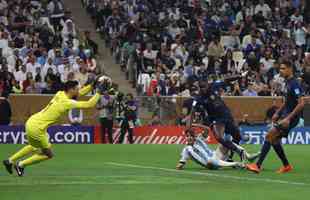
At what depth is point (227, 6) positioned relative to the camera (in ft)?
140

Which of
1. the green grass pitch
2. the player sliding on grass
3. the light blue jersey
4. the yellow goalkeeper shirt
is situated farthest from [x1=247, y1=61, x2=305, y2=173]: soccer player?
the yellow goalkeeper shirt

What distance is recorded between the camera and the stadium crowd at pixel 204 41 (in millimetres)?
37406

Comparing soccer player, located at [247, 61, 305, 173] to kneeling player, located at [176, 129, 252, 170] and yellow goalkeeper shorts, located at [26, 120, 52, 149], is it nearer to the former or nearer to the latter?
kneeling player, located at [176, 129, 252, 170]

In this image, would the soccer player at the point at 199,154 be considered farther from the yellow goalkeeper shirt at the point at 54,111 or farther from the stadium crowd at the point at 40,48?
the stadium crowd at the point at 40,48

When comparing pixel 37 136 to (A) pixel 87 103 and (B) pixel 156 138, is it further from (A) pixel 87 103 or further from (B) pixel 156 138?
(B) pixel 156 138

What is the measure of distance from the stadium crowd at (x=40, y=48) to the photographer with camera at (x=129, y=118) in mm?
1892

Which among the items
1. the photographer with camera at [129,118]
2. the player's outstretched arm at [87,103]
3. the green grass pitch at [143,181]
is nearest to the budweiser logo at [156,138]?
the photographer with camera at [129,118]

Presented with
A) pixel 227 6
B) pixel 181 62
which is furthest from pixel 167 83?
pixel 227 6

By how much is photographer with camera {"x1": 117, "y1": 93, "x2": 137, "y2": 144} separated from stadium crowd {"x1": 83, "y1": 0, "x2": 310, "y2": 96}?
2.06 metres

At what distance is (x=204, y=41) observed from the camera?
40.3m

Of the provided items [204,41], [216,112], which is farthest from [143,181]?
[204,41]

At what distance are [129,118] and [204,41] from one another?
24.8ft

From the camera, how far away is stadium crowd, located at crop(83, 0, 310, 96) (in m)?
37.4

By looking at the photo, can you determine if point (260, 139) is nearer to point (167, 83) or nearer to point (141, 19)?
point (167, 83)
